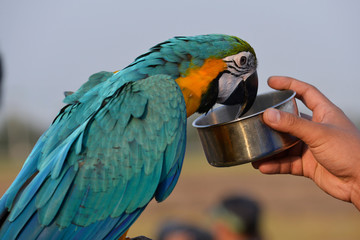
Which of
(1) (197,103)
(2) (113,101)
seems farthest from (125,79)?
(1) (197,103)

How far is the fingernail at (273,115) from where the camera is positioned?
6.97 ft

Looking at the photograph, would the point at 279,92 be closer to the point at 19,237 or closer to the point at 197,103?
the point at 197,103

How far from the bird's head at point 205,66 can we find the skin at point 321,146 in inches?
15.7

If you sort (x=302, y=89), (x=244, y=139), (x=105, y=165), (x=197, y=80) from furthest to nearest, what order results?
1. (x=302, y=89)
2. (x=197, y=80)
3. (x=244, y=139)
4. (x=105, y=165)

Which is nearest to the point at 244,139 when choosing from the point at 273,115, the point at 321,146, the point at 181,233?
the point at 273,115

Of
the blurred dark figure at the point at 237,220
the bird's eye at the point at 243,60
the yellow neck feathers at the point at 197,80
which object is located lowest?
the blurred dark figure at the point at 237,220

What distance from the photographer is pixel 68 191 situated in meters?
2.04

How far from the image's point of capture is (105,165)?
6.82 ft

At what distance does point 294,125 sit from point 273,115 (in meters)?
0.11

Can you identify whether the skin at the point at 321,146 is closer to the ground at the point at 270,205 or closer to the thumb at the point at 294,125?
the thumb at the point at 294,125

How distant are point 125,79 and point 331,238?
7.19 meters

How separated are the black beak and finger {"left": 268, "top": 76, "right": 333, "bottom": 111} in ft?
0.79

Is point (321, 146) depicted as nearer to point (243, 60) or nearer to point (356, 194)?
point (356, 194)

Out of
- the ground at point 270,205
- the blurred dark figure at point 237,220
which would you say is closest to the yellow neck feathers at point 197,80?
the blurred dark figure at point 237,220
